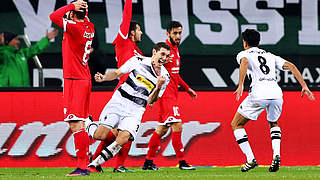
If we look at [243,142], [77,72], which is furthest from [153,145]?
[77,72]

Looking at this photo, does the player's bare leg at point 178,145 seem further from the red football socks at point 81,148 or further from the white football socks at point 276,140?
the red football socks at point 81,148

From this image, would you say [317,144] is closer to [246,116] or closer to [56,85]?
[246,116]

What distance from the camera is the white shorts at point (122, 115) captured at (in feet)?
31.4

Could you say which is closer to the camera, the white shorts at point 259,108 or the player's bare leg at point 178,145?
the white shorts at point 259,108

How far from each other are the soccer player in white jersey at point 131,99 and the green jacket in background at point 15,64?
2893 mm

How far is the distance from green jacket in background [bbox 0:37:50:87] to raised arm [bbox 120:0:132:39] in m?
2.57

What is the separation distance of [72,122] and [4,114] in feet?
10.0

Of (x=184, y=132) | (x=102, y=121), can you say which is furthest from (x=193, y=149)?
(x=102, y=121)

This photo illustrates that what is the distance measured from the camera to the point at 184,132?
1223 cm

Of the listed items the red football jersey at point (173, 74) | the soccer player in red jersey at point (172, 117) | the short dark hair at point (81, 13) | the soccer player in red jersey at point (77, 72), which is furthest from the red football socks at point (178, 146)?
the short dark hair at point (81, 13)

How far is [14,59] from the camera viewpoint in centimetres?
1262

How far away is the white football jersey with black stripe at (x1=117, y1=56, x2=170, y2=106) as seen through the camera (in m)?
9.73

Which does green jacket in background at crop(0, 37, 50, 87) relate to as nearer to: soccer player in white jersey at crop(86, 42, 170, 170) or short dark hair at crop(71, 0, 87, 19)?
soccer player in white jersey at crop(86, 42, 170, 170)

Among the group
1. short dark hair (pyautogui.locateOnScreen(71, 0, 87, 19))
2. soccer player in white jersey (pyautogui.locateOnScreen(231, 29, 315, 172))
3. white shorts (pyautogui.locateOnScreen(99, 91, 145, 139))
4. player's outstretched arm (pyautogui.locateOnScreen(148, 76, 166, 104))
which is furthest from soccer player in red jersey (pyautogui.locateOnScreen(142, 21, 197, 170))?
short dark hair (pyautogui.locateOnScreen(71, 0, 87, 19))
